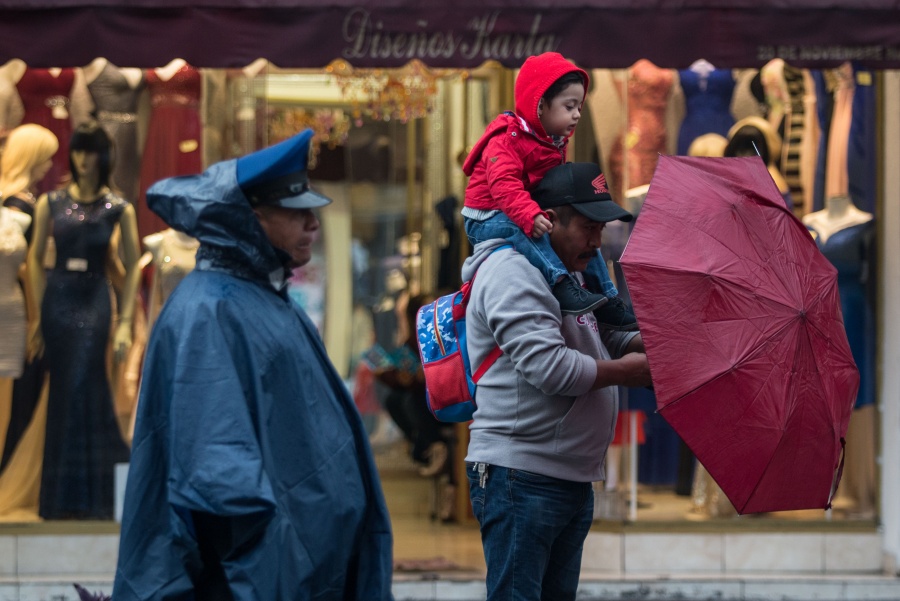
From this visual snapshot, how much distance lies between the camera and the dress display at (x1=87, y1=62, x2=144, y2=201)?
23.6 ft

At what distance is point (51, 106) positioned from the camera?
284 inches

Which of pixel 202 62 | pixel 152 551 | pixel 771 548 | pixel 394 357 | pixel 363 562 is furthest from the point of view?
pixel 394 357

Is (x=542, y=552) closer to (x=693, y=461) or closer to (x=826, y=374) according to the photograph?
(x=826, y=374)

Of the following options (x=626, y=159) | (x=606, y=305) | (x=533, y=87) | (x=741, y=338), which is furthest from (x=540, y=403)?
(x=626, y=159)

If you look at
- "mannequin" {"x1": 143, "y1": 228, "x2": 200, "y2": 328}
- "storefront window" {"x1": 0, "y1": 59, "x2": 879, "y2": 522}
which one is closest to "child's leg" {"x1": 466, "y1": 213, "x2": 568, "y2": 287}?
"storefront window" {"x1": 0, "y1": 59, "x2": 879, "y2": 522}

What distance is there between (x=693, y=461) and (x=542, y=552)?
3828 millimetres

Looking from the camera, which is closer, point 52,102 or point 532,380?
point 532,380

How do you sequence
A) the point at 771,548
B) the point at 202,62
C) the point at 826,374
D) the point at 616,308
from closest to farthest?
the point at 826,374, the point at 616,308, the point at 202,62, the point at 771,548

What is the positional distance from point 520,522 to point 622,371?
0.50 metres

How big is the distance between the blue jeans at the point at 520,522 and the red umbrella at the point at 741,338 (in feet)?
1.41

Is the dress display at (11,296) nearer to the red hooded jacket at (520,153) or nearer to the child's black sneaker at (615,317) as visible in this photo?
the red hooded jacket at (520,153)

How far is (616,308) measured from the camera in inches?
157

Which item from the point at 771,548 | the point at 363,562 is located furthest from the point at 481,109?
the point at 363,562

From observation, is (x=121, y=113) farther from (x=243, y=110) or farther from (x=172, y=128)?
(x=243, y=110)
